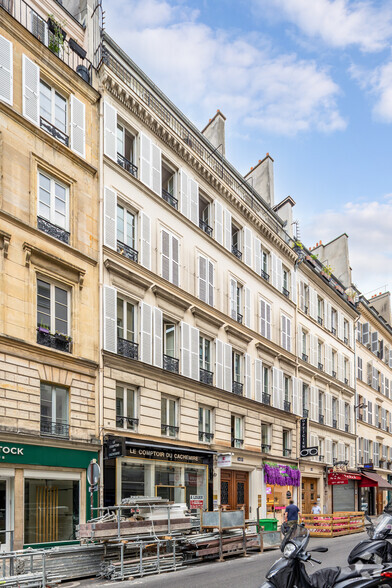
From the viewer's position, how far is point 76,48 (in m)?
20.1

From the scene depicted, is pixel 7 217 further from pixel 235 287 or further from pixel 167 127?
pixel 235 287

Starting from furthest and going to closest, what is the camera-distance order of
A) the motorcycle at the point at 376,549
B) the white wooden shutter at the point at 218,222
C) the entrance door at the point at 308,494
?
the entrance door at the point at 308,494 < the white wooden shutter at the point at 218,222 < the motorcycle at the point at 376,549

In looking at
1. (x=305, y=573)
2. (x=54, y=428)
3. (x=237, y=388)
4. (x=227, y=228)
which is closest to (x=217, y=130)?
(x=227, y=228)

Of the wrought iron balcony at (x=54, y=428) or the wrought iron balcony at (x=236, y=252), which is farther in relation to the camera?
the wrought iron balcony at (x=236, y=252)

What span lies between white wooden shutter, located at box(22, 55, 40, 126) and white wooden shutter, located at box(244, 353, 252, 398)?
14.3m

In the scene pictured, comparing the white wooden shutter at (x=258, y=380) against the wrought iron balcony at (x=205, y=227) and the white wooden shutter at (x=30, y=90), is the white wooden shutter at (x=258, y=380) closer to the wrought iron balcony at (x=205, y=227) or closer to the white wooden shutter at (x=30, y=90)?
the wrought iron balcony at (x=205, y=227)

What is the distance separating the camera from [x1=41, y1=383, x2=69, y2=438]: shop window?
16734mm

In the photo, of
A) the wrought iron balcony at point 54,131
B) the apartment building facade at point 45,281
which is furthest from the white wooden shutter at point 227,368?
the wrought iron balcony at point 54,131

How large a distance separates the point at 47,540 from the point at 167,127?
14.3 m

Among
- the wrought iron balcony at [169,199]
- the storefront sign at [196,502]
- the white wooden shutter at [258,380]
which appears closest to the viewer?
the storefront sign at [196,502]

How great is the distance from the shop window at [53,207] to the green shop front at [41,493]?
575 centimetres

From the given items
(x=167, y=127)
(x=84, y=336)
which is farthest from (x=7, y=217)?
(x=167, y=127)

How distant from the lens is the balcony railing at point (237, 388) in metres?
26.5

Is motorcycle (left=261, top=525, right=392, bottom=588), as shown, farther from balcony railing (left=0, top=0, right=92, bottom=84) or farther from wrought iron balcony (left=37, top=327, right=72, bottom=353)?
balcony railing (left=0, top=0, right=92, bottom=84)
